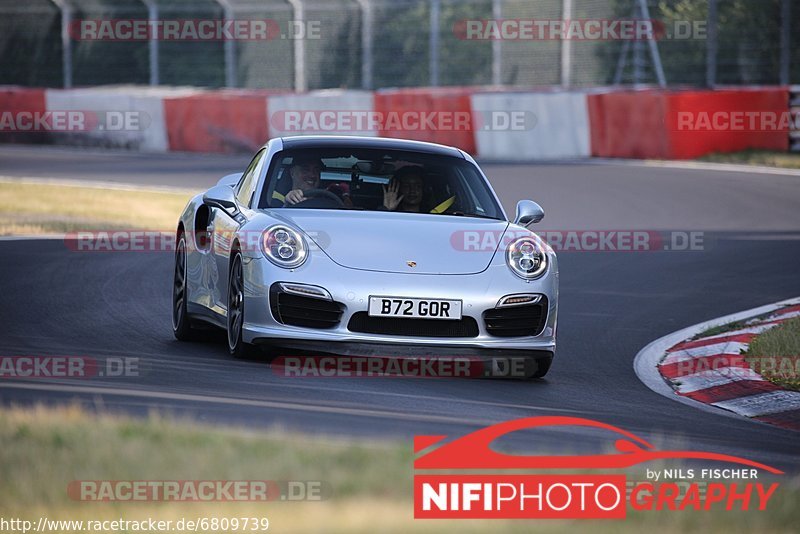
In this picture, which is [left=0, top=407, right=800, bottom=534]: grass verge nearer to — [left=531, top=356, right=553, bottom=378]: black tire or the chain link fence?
[left=531, top=356, right=553, bottom=378]: black tire

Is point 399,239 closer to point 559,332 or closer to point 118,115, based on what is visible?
point 559,332

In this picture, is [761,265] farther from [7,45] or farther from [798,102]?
[7,45]

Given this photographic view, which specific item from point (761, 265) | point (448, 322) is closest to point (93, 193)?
point (761, 265)

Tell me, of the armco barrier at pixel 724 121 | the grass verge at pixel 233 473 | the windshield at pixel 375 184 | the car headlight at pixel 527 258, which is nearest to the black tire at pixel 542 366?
the car headlight at pixel 527 258

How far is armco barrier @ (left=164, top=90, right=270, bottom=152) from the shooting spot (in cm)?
2745

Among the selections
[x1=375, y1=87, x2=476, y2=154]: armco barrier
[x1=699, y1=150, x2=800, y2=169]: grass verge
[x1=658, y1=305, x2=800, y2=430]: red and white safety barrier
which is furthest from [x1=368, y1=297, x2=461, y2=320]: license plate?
[x1=375, y1=87, x2=476, y2=154]: armco barrier

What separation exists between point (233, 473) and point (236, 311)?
3521 mm

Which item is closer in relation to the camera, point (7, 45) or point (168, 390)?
point (168, 390)

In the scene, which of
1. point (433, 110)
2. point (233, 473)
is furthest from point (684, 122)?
point (233, 473)

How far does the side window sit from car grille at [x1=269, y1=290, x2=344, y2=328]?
1.15 m

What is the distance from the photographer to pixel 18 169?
79.8 ft

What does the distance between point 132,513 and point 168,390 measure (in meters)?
2.61

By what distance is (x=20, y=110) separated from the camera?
30594 millimetres

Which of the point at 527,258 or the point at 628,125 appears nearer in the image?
the point at 527,258
